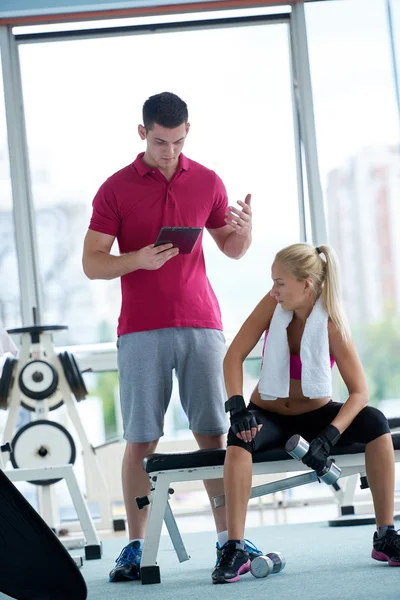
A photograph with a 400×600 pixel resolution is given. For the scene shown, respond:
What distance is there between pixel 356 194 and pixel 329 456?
2505mm

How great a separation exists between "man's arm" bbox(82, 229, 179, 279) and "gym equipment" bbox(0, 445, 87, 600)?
0.87m

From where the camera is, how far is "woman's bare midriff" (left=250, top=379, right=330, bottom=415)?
2.68m

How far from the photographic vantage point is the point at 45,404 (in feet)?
13.2

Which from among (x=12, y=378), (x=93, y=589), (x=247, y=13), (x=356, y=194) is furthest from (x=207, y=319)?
(x=247, y=13)

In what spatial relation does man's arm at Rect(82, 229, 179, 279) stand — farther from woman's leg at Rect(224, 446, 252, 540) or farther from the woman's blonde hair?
woman's leg at Rect(224, 446, 252, 540)

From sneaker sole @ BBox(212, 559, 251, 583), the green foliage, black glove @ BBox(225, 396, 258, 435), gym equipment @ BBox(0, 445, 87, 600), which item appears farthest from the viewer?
the green foliage

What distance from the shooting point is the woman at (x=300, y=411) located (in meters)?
2.37

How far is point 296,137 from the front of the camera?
15.6 feet

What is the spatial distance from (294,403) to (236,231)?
58 centimetres

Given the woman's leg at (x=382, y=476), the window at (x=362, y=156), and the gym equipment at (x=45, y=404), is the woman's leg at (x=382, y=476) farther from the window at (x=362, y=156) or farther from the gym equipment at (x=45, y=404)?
the window at (x=362, y=156)

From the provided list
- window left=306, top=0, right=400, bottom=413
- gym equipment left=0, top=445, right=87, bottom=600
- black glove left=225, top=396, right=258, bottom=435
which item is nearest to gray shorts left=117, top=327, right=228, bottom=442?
black glove left=225, top=396, right=258, bottom=435

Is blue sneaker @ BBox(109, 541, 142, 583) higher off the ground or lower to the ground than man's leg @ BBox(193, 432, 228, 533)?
lower

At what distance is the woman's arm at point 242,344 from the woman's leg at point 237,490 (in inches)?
9.1

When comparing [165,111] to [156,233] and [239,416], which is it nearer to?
[156,233]
